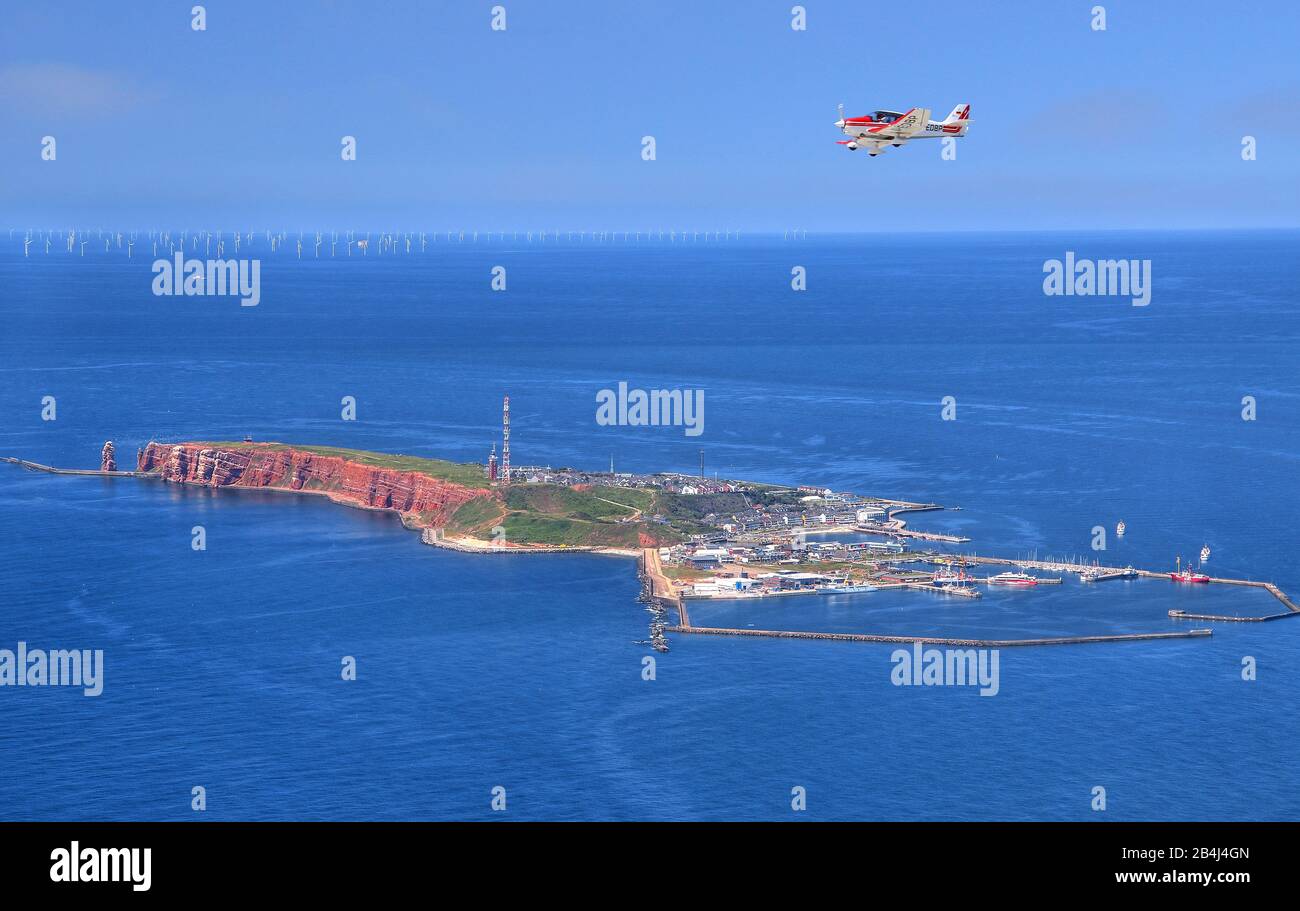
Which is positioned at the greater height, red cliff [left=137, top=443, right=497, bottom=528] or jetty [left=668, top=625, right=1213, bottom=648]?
red cliff [left=137, top=443, right=497, bottom=528]

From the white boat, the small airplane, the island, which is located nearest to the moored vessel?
the white boat

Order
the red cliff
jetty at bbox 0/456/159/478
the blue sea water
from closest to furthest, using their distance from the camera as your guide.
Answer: the blue sea water, the red cliff, jetty at bbox 0/456/159/478

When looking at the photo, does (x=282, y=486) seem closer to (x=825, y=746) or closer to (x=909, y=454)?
(x=909, y=454)

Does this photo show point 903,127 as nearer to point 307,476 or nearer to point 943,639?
point 943,639

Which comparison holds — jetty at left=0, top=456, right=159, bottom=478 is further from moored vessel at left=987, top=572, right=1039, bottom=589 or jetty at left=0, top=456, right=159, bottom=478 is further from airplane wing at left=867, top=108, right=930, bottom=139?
airplane wing at left=867, top=108, right=930, bottom=139

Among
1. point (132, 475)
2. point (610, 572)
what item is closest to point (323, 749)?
point (610, 572)

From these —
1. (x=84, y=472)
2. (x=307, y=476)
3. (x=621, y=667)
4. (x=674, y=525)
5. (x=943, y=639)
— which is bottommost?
(x=621, y=667)

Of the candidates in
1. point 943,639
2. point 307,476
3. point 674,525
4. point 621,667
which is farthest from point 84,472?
point 943,639

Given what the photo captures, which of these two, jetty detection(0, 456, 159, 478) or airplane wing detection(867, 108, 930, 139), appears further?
jetty detection(0, 456, 159, 478)
